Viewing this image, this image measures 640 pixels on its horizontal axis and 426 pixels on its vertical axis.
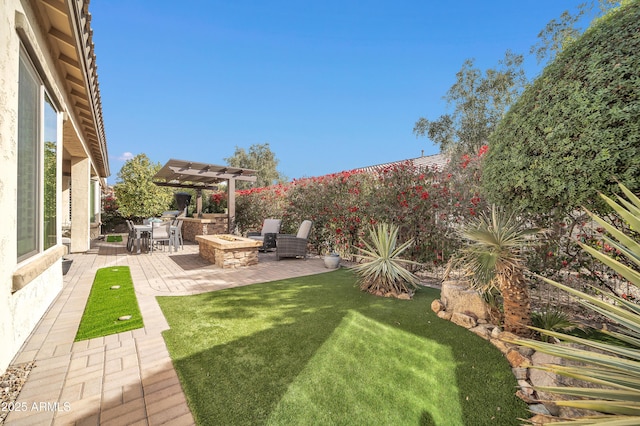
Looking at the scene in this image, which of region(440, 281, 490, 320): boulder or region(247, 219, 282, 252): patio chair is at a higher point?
region(247, 219, 282, 252): patio chair

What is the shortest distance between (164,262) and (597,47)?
8.93 m

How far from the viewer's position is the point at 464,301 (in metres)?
3.70

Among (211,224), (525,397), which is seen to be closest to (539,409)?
(525,397)

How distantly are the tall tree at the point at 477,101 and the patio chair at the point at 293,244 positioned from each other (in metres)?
8.47

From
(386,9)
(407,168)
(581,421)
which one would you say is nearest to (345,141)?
(386,9)

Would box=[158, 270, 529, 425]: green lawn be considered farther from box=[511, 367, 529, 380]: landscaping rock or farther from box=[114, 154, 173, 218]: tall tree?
box=[114, 154, 173, 218]: tall tree

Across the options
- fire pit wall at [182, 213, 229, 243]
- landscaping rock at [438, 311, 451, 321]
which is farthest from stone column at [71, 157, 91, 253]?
landscaping rock at [438, 311, 451, 321]

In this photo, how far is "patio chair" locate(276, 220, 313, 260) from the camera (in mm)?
7934

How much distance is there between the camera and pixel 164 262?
7.53 meters

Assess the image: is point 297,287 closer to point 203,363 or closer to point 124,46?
point 203,363

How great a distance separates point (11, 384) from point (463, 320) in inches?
180

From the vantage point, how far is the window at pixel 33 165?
3.04m

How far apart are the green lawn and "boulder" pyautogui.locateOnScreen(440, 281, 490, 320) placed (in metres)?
0.31

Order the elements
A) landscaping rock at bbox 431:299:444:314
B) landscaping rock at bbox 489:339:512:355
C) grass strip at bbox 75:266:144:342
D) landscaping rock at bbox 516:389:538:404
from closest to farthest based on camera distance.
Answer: landscaping rock at bbox 516:389:538:404 < landscaping rock at bbox 489:339:512:355 < grass strip at bbox 75:266:144:342 < landscaping rock at bbox 431:299:444:314
